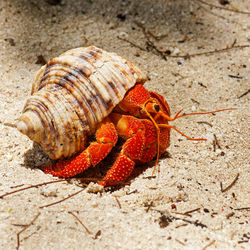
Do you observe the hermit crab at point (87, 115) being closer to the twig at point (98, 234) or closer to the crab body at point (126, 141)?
the crab body at point (126, 141)

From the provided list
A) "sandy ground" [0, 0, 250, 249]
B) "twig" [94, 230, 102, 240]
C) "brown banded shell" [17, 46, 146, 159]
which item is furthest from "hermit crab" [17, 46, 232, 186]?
"twig" [94, 230, 102, 240]

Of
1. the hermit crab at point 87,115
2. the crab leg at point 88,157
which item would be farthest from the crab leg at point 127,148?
the crab leg at point 88,157

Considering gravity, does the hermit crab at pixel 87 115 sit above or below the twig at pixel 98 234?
above

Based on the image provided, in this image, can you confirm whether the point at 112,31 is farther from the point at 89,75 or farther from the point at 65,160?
the point at 65,160

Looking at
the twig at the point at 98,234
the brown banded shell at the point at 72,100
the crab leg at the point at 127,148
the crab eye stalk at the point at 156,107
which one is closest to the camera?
the twig at the point at 98,234

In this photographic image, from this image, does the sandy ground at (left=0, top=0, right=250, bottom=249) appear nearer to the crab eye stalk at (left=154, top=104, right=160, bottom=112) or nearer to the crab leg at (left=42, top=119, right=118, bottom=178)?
the crab leg at (left=42, top=119, right=118, bottom=178)

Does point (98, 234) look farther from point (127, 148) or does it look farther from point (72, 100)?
point (72, 100)

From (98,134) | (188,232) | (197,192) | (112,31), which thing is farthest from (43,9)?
(188,232)

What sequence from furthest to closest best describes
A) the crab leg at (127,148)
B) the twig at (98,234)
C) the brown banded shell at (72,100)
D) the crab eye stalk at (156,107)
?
the crab eye stalk at (156,107) → the crab leg at (127,148) → the brown banded shell at (72,100) → the twig at (98,234)
